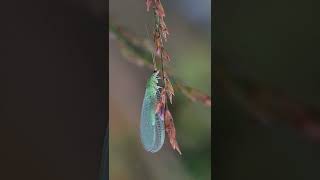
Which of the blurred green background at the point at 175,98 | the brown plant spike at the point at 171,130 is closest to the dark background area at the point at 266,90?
the blurred green background at the point at 175,98

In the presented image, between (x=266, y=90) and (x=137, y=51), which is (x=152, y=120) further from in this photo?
(x=266, y=90)

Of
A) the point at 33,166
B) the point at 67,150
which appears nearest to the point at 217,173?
the point at 67,150

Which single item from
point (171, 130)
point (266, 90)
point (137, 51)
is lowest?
point (171, 130)

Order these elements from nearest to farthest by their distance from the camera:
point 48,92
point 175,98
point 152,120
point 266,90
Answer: point 266,90 → point 175,98 → point 152,120 → point 48,92

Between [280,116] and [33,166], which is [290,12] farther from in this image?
[33,166]

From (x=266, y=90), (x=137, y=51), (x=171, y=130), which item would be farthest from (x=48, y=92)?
(x=266, y=90)
